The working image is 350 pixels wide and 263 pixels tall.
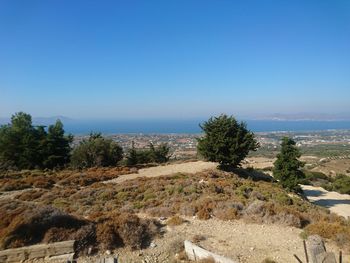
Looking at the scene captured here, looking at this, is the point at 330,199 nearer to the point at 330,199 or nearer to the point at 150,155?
the point at 330,199

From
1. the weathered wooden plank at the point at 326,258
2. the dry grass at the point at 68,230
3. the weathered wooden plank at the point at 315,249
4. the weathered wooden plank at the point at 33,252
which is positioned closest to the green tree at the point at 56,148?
the dry grass at the point at 68,230

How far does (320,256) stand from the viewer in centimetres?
494

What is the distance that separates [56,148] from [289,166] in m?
25.9

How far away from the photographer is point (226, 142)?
26.3 metres

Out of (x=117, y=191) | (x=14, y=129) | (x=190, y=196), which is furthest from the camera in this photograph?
(x=14, y=129)

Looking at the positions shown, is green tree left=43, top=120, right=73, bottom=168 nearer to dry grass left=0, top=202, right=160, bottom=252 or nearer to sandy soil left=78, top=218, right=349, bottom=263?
dry grass left=0, top=202, right=160, bottom=252

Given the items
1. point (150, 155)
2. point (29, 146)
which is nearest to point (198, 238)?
point (29, 146)

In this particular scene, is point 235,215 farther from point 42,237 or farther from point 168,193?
point 42,237

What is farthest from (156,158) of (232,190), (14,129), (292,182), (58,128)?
(232,190)

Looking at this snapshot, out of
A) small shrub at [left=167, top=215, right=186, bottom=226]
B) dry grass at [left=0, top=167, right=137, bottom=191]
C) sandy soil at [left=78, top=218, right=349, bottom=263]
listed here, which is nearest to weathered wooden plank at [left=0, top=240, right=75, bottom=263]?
sandy soil at [left=78, top=218, right=349, bottom=263]

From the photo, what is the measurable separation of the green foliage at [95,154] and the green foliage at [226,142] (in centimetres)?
1353

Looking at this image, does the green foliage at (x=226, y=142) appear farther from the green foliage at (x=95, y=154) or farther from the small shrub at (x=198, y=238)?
the small shrub at (x=198, y=238)

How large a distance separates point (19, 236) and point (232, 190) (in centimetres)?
1161

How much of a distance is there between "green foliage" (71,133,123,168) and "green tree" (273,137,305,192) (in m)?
20.4
